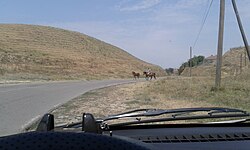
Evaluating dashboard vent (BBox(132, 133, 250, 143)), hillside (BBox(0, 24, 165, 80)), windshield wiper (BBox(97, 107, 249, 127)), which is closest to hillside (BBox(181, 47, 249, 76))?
hillside (BBox(0, 24, 165, 80))

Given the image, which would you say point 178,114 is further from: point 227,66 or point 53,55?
point 227,66

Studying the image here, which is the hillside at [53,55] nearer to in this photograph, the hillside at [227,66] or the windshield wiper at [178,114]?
the hillside at [227,66]

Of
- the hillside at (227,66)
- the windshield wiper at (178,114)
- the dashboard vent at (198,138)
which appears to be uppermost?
the hillside at (227,66)

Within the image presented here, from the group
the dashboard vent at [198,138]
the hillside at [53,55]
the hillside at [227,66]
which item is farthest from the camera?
the hillside at [227,66]

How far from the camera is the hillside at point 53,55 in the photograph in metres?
64.0

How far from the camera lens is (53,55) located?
81.8 m

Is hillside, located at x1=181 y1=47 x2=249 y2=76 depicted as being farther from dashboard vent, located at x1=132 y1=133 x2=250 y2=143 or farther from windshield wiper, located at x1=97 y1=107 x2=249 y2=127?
dashboard vent, located at x1=132 y1=133 x2=250 y2=143

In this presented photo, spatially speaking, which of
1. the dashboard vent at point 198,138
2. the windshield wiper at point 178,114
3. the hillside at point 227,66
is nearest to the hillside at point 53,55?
the hillside at point 227,66

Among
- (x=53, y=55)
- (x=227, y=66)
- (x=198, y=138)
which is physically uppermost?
(x=53, y=55)

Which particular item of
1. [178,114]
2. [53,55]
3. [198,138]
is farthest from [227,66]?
[198,138]

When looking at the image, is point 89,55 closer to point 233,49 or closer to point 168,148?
point 233,49

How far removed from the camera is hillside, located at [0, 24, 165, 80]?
6400 cm

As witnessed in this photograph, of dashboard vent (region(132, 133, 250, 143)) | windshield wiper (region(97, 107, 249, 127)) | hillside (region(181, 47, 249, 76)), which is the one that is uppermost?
hillside (region(181, 47, 249, 76))

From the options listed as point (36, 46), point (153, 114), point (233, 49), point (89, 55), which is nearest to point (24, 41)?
point (36, 46)
